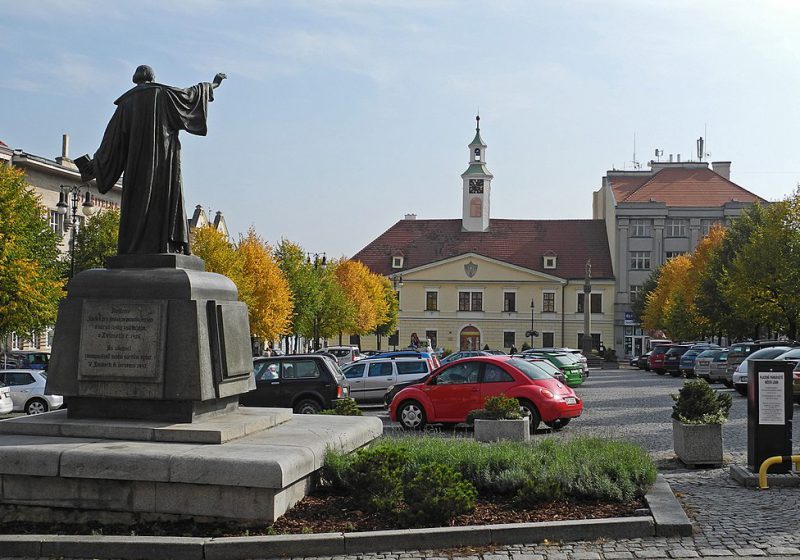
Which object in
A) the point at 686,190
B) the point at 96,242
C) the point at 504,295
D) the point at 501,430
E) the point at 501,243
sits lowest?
the point at 501,430

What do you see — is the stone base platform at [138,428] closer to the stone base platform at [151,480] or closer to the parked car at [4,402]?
the stone base platform at [151,480]

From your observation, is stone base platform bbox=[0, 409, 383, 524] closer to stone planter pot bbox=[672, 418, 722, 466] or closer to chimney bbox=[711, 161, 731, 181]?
stone planter pot bbox=[672, 418, 722, 466]

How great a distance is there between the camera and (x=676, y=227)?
95438 millimetres

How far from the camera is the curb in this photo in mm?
8266

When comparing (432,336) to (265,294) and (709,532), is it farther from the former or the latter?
(709,532)

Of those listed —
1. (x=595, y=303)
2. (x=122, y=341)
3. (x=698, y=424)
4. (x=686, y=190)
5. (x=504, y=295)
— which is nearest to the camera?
(x=122, y=341)

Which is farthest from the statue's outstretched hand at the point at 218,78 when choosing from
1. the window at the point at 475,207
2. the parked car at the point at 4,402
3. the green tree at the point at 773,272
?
the window at the point at 475,207

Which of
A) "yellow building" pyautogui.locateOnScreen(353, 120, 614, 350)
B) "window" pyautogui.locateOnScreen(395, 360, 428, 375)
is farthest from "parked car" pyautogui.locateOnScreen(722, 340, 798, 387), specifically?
"yellow building" pyautogui.locateOnScreen(353, 120, 614, 350)

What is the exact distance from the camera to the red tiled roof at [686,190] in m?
96.1

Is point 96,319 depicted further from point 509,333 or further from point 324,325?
point 509,333

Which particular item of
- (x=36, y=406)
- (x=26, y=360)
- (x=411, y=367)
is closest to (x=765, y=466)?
(x=411, y=367)

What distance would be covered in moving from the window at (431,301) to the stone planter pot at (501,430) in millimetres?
80320

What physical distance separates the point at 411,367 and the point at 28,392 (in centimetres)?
1052

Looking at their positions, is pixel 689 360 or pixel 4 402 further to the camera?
pixel 689 360
